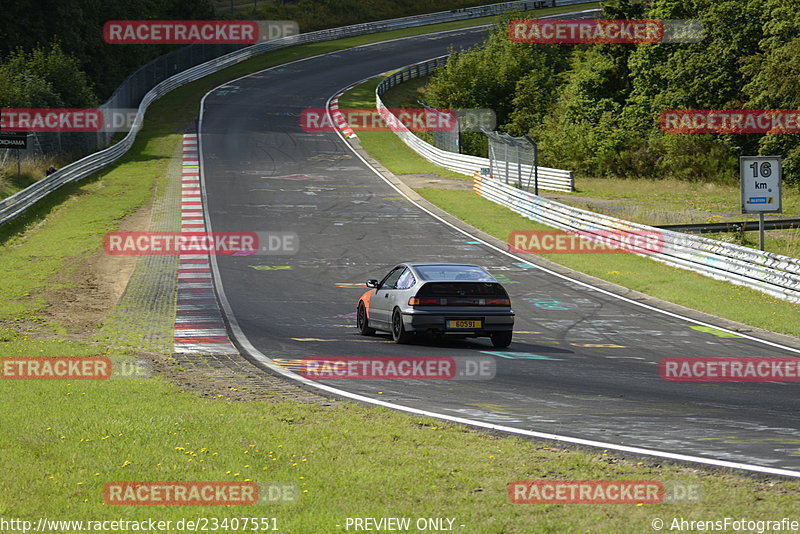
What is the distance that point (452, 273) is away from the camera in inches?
643

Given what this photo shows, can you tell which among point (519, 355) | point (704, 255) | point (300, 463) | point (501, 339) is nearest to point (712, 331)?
point (501, 339)

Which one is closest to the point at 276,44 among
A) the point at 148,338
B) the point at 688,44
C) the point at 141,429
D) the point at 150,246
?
the point at 688,44

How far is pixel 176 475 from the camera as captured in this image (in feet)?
24.8

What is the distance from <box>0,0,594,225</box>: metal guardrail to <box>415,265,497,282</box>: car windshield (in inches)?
830

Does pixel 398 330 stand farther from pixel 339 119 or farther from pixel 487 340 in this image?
pixel 339 119

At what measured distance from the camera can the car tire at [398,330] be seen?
15.9 meters

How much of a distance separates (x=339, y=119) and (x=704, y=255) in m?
40.7

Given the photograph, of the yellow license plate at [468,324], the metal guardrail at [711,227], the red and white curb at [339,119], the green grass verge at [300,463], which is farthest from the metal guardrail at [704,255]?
the red and white curb at [339,119]

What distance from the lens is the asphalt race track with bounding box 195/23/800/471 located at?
965cm

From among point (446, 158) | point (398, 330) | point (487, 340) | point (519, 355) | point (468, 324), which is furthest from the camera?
point (446, 158)

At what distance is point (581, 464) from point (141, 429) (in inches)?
166

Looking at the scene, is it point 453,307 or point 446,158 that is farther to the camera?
point 446,158

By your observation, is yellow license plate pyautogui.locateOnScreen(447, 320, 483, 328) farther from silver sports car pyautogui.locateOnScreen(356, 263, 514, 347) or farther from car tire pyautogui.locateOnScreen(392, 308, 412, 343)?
car tire pyautogui.locateOnScreen(392, 308, 412, 343)

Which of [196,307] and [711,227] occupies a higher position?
[711,227]
